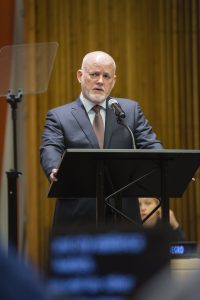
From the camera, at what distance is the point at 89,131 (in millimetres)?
4352

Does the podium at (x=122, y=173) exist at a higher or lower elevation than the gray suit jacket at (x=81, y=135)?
lower

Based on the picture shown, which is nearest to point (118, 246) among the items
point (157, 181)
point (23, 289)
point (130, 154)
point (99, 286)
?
point (99, 286)

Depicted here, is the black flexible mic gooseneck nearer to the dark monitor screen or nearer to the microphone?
the microphone

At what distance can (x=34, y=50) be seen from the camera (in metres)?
5.26

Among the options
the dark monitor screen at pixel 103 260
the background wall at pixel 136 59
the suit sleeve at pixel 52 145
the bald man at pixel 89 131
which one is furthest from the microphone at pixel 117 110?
the dark monitor screen at pixel 103 260

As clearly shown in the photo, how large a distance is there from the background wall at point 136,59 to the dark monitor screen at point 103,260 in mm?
5847

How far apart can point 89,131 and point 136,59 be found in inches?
113

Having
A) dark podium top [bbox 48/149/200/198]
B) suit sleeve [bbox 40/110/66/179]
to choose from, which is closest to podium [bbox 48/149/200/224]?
dark podium top [bbox 48/149/200/198]

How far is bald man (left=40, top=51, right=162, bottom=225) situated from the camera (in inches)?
170

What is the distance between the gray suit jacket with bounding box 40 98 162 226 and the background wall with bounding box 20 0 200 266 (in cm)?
239

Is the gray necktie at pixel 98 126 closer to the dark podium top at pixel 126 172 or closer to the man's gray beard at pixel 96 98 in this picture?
the man's gray beard at pixel 96 98

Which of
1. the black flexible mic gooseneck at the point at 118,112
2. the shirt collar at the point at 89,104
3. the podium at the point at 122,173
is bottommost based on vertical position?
the podium at the point at 122,173

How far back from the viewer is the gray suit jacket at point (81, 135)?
14.2 ft

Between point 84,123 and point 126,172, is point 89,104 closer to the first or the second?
point 84,123
